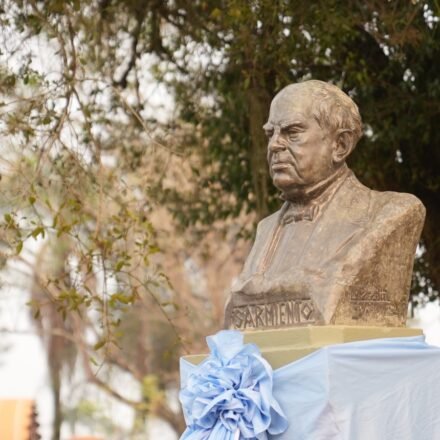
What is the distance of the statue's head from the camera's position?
646 centimetres

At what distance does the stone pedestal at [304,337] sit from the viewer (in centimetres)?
607

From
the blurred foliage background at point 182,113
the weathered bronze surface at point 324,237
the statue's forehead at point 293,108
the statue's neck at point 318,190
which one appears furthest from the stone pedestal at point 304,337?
the blurred foliage background at point 182,113

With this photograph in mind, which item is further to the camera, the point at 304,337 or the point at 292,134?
the point at 292,134

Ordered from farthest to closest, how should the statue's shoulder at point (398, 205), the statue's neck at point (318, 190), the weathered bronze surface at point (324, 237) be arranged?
the statue's neck at point (318, 190)
the statue's shoulder at point (398, 205)
the weathered bronze surface at point (324, 237)

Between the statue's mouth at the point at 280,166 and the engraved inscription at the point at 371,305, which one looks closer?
the engraved inscription at the point at 371,305

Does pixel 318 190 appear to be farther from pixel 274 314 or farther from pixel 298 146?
pixel 274 314

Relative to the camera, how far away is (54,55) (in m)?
10.2

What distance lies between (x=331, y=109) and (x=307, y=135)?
0.18m

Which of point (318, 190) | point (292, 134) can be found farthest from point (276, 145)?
point (318, 190)

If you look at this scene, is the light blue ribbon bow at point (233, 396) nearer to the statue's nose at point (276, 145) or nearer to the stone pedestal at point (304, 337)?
the stone pedestal at point (304, 337)

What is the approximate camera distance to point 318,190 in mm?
6555

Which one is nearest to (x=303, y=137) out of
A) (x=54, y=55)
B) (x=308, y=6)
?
(x=308, y=6)

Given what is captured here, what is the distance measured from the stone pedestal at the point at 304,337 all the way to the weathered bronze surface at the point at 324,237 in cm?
8

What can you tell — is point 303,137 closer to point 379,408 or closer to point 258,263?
point 258,263
